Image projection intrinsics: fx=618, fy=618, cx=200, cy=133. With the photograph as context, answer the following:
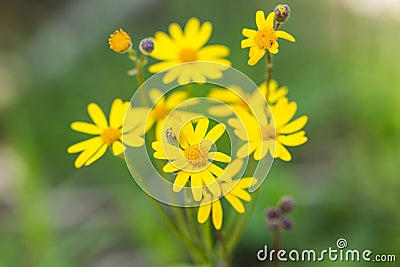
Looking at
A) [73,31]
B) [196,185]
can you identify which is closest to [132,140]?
[196,185]

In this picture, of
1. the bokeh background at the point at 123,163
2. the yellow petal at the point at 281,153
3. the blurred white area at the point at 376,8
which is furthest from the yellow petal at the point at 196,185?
the blurred white area at the point at 376,8

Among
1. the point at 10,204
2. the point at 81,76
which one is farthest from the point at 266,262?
the point at 81,76

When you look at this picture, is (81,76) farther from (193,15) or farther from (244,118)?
(244,118)

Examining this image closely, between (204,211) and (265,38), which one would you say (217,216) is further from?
(265,38)

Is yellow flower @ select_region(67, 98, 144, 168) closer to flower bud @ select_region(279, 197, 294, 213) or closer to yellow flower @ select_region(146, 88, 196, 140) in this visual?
yellow flower @ select_region(146, 88, 196, 140)

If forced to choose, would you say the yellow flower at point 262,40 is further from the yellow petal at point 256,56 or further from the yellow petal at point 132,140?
the yellow petal at point 132,140

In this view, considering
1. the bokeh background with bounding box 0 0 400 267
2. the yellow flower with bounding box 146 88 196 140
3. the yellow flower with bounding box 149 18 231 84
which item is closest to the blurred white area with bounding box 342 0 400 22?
the bokeh background with bounding box 0 0 400 267

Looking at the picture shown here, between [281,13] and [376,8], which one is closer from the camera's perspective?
[281,13]
